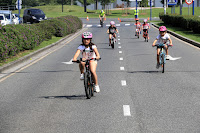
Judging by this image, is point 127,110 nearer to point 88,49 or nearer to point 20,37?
point 88,49

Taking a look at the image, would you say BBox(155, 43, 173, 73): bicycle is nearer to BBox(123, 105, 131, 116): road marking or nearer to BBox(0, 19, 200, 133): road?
BBox(0, 19, 200, 133): road

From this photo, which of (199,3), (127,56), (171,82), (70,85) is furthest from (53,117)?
(199,3)

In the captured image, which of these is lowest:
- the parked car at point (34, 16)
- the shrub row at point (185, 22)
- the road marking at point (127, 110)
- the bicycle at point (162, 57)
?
the road marking at point (127, 110)

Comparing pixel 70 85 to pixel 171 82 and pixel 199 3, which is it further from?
pixel 199 3

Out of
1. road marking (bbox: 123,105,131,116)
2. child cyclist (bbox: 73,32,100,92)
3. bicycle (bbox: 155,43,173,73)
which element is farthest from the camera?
bicycle (bbox: 155,43,173,73)

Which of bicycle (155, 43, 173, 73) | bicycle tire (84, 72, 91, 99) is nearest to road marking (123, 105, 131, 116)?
bicycle tire (84, 72, 91, 99)

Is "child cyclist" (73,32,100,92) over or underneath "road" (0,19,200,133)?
over

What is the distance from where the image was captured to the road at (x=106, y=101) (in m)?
7.21

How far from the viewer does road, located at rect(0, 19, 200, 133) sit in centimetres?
721

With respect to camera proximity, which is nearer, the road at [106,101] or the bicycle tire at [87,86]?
the road at [106,101]

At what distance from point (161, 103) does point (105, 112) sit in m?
1.45

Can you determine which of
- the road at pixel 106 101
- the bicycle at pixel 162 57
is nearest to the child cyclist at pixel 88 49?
the road at pixel 106 101

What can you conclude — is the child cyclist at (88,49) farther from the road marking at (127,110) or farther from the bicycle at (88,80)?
the road marking at (127,110)

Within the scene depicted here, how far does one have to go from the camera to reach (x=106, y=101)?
30.6 ft
